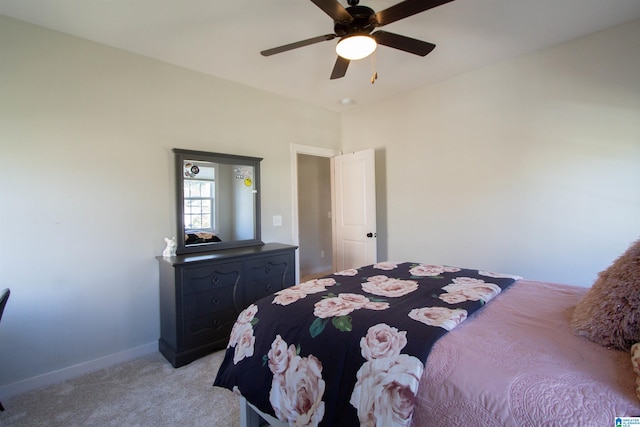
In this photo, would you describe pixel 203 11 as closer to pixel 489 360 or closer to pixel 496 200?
pixel 489 360

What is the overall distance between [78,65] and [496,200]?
378 centimetres

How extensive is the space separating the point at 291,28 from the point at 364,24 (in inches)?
28.9

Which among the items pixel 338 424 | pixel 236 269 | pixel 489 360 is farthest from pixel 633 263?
pixel 236 269

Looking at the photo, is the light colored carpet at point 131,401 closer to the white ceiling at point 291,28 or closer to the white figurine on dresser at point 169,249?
the white figurine on dresser at point 169,249

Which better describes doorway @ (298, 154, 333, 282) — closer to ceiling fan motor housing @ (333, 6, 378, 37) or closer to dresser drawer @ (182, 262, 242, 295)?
dresser drawer @ (182, 262, 242, 295)

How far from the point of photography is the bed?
0.79 meters

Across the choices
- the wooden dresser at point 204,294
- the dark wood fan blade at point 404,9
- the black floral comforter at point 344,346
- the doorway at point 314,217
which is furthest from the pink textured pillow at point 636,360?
the doorway at point 314,217

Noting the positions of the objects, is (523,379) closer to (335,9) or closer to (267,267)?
(335,9)

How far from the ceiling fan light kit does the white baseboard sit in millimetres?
2829

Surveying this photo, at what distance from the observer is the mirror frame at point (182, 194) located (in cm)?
271

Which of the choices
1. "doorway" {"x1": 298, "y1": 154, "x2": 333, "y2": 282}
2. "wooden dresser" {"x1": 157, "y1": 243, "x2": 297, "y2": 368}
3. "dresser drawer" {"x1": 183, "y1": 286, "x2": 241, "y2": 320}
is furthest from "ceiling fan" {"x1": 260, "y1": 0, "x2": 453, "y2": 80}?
"doorway" {"x1": 298, "y1": 154, "x2": 333, "y2": 282}

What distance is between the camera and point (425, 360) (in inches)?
37.9

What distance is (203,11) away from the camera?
6.49 feet

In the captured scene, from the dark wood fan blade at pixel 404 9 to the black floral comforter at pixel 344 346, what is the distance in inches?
57.9
